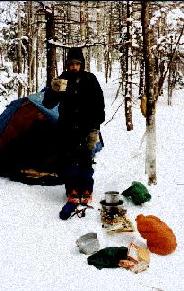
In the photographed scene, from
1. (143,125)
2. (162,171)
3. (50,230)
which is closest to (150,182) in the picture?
(162,171)

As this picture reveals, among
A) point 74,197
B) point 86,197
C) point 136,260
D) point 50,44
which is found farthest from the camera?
point 50,44

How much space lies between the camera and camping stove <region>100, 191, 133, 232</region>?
16.4 feet

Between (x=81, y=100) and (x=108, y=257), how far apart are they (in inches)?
90.8

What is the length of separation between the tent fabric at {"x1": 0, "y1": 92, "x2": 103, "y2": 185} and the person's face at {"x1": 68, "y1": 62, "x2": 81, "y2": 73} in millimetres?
1661

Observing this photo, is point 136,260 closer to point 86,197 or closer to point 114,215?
point 114,215

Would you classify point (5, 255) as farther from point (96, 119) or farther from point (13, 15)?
point (13, 15)

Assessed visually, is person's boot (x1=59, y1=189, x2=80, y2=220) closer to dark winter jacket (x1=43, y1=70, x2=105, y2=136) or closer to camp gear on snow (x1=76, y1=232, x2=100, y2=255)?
camp gear on snow (x1=76, y1=232, x2=100, y2=255)

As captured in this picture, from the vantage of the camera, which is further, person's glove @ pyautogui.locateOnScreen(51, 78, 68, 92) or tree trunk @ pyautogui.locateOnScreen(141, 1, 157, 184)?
tree trunk @ pyautogui.locateOnScreen(141, 1, 157, 184)

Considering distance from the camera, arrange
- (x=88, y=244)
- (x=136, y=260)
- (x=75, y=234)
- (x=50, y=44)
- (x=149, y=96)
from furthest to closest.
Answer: (x=50, y=44) < (x=149, y=96) < (x=75, y=234) < (x=88, y=244) < (x=136, y=260)

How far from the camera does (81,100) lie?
5730 millimetres

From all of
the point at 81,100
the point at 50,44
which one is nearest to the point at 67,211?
the point at 81,100

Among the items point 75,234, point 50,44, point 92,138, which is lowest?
point 75,234

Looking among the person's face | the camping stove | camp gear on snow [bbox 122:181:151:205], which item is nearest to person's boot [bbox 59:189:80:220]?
the camping stove

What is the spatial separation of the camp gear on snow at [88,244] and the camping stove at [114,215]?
1.40ft
